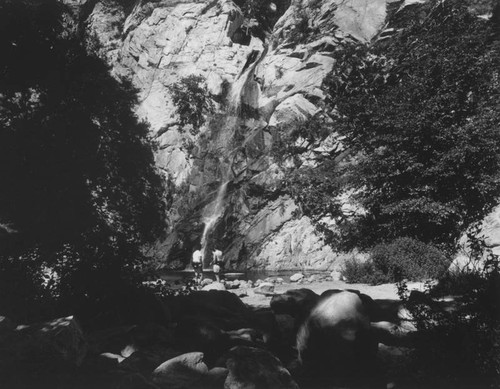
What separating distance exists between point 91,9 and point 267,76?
98.7ft

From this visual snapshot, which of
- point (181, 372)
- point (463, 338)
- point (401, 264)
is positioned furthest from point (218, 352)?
point (401, 264)

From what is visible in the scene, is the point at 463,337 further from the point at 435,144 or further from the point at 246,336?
the point at 435,144

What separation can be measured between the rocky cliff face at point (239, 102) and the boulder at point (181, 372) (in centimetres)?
1536

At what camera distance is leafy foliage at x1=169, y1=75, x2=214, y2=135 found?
118 ft

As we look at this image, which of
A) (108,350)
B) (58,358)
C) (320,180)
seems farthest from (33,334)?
(320,180)

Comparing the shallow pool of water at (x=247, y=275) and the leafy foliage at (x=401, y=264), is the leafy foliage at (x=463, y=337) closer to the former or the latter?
the leafy foliage at (x=401, y=264)

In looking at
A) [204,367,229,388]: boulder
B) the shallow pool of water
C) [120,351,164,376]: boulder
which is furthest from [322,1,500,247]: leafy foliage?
[120,351,164,376]: boulder

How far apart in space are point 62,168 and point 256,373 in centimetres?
657

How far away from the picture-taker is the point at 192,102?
119 feet

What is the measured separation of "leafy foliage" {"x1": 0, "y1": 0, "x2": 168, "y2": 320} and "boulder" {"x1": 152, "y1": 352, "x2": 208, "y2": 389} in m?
3.73

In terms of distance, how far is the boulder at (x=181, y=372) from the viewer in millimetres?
6000

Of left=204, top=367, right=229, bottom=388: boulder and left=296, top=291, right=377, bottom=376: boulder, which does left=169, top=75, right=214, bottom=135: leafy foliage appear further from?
left=204, top=367, right=229, bottom=388: boulder

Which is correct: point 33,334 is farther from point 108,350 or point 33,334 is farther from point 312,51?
point 312,51

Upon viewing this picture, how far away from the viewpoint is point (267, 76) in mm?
31922
